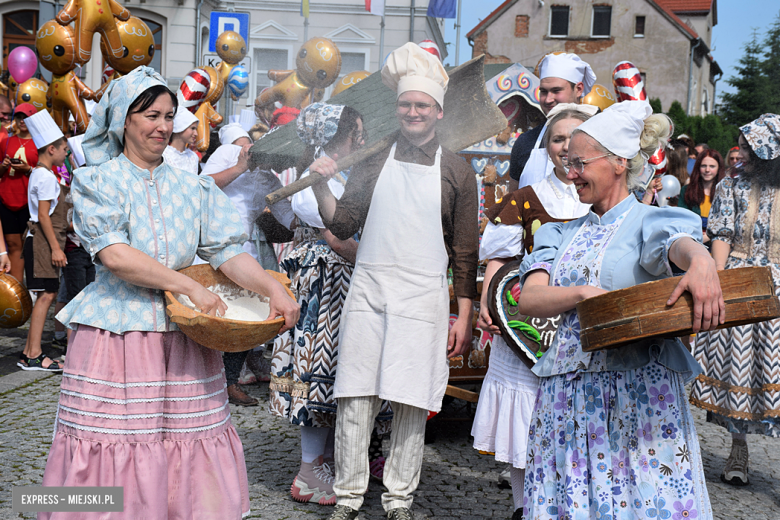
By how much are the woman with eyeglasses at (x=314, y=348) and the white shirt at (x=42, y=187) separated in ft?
11.8

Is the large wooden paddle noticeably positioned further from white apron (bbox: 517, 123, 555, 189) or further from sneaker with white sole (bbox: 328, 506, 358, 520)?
sneaker with white sole (bbox: 328, 506, 358, 520)

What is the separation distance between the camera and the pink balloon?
10352 millimetres

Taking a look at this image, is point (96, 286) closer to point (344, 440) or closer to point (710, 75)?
point (344, 440)

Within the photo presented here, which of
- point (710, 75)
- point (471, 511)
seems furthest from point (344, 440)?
point (710, 75)

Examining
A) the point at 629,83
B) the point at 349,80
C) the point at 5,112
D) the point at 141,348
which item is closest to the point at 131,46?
the point at 5,112

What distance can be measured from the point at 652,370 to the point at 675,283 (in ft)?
1.31

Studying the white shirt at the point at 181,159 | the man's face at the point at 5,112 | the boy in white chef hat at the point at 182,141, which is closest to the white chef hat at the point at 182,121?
the boy in white chef hat at the point at 182,141

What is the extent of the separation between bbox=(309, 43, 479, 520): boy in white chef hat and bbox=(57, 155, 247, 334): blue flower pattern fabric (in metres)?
0.61

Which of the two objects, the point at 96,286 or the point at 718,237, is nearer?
the point at 96,286

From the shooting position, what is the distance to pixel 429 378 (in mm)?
3117

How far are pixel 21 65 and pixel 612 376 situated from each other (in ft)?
34.8

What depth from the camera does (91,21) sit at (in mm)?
7160

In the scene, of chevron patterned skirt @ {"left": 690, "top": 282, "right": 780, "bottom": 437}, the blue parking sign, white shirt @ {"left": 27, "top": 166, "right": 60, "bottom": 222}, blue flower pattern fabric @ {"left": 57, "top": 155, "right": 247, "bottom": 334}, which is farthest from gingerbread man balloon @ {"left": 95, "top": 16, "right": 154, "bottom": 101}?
chevron patterned skirt @ {"left": 690, "top": 282, "right": 780, "bottom": 437}

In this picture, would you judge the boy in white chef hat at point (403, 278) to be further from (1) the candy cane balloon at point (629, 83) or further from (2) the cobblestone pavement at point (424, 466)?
(1) the candy cane balloon at point (629, 83)
